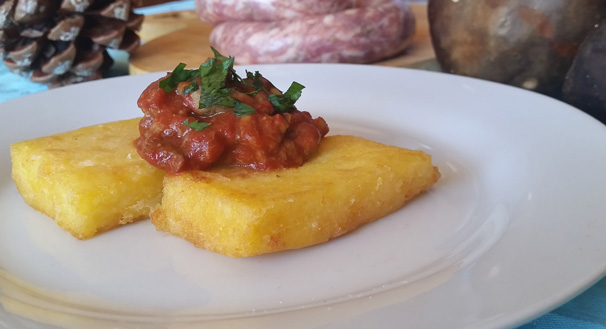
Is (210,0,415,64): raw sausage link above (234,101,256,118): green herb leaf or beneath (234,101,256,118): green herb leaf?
beneath

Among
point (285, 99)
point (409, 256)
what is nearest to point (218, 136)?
point (285, 99)

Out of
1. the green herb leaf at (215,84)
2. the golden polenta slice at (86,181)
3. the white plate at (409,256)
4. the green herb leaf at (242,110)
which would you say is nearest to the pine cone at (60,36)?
the white plate at (409,256)

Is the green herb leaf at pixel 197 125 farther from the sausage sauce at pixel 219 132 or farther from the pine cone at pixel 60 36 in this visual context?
the pine cone at pixel 60 36

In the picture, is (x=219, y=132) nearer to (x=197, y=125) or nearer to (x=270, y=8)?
(x=197, y=125)

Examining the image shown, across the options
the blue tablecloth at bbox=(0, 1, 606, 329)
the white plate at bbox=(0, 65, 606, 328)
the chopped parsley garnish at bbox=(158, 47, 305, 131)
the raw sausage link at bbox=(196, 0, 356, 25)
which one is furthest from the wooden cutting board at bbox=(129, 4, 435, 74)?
the blue tablecloth at bbox=(0, 1, 606, 329)

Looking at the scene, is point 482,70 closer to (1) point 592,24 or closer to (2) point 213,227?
(1) point 592,24

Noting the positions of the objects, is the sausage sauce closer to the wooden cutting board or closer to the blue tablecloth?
the blue tablecloth
